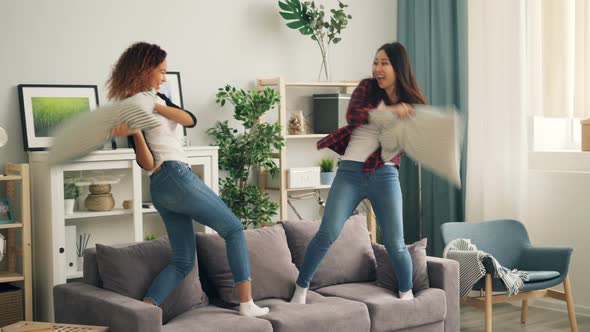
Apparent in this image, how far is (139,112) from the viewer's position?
3.27 metres

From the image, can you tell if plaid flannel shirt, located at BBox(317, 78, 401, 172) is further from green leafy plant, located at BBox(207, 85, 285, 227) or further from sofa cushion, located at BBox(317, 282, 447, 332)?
Answer: green leafy plant, located at BBox(207, 85, 285, 227)

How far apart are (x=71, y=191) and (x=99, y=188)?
0.52 ft

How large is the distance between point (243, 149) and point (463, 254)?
5.05 ft

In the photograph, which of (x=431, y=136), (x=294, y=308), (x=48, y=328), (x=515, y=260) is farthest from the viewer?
(x=515, y=260)

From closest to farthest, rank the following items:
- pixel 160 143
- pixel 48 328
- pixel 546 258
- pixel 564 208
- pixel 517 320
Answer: pixel 48 328 < pixel 160 143 < pixel 546 258 < pixel 517 320 < pixel 564 208

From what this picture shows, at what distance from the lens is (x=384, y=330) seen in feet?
12.5

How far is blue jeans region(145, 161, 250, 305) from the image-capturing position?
337cm

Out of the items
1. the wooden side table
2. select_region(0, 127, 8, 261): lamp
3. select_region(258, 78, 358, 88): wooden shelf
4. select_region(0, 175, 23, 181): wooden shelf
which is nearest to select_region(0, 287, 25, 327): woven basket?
select_region(0, 127, 8, 261): lamp

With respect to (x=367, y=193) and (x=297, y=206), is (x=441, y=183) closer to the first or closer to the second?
(x=297, y=206)

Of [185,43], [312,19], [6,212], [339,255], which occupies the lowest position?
[339,255]

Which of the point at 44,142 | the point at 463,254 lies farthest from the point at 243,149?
the point at 463,254

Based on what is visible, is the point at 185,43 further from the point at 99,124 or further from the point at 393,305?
the point at 393,305

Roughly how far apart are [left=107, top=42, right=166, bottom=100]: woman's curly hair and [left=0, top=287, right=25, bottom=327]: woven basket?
144cm

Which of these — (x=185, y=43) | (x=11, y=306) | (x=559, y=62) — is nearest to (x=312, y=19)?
(x=185, y=43)
